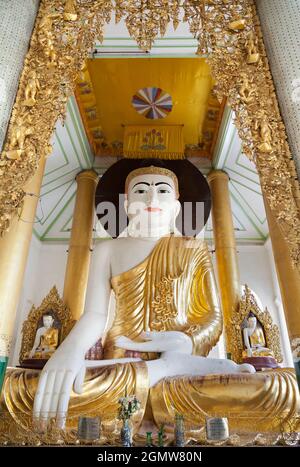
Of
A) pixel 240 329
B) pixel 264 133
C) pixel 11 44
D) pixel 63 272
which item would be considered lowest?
pixel 264 133

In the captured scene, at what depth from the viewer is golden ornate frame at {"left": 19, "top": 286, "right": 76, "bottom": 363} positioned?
5293 mm

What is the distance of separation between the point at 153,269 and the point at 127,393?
1549 millimetres

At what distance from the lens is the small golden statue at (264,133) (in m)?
2.66

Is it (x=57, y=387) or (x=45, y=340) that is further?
(x=45, y=340)

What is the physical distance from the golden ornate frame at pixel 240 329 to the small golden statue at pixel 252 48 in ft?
12.1

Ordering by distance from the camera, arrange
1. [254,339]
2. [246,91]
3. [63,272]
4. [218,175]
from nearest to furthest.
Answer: [246,91] < [254,339] < [218,175] < [63,272]

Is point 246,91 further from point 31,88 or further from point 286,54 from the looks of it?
point 31,88

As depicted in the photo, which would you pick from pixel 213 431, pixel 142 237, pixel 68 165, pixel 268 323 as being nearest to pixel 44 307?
pixel 142 237

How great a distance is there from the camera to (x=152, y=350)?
3.03 meters

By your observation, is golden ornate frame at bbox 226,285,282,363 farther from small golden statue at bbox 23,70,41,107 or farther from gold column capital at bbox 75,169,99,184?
small golden statue at bbox 23,70,41,107

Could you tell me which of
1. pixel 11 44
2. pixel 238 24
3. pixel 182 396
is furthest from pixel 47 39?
pixel 182 396

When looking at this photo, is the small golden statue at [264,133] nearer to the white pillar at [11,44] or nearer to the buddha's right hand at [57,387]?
the white pillar at [11,44]

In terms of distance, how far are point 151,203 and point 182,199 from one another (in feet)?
3.25

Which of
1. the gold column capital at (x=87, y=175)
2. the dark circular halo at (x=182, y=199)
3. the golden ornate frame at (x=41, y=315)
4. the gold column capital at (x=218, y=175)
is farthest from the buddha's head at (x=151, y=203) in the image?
the gold column capital at (x=218, y=175)
